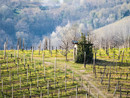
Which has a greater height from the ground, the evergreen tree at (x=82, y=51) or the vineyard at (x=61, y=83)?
the evergreen tree at (x=82, y=51)

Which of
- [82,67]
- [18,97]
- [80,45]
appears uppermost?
[80,45]

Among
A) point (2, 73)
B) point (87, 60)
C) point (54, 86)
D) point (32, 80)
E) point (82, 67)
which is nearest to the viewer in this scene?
point (54, 86)

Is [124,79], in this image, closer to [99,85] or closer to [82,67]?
[99,85]

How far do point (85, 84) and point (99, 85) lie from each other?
294 centimetres

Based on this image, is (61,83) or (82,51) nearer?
(61,83)

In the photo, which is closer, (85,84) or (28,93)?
(28,93)

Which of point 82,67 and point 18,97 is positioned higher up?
point 82,67

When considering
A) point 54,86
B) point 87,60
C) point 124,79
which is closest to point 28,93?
point 54,86

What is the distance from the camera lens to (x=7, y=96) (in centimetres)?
3509

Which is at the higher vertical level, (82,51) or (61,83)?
(82,51)

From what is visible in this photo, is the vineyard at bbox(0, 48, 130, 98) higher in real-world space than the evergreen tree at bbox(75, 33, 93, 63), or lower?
lower

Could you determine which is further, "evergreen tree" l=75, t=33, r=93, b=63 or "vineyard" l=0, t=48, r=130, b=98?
"evergreen tree" l=75, t=33, r=93, b=63

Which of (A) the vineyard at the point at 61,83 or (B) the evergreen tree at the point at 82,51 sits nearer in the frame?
(A) the vineyard at the point at 61,83

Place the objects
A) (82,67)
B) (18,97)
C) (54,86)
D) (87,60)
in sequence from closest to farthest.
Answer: (18,97) < (54,86) < (82,67) < (87,60)
